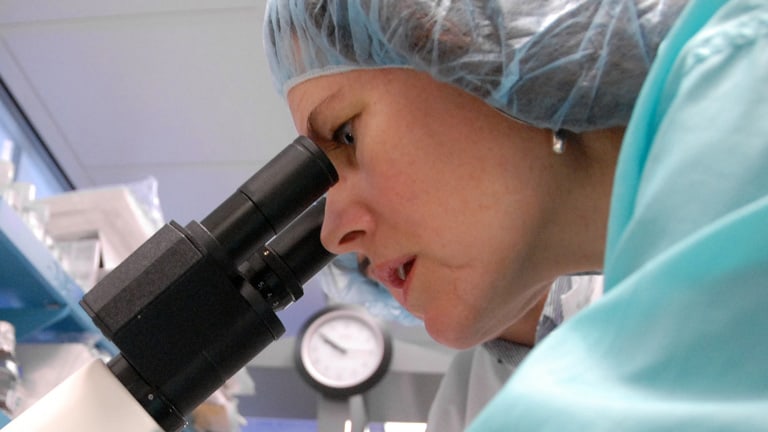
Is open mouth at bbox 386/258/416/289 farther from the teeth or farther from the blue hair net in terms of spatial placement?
the blue hair net

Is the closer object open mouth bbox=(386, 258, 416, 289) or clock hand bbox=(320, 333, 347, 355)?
open mouth bbox=(386, 258, 416, 289)

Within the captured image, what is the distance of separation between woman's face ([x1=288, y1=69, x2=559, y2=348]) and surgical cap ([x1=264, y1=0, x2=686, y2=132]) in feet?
0.14

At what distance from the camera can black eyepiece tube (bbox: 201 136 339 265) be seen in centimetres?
78

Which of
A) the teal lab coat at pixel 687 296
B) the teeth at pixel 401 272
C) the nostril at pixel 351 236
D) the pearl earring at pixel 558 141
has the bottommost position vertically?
the teeth at pixel 401 272

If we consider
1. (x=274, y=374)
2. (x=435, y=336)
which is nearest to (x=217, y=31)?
(x=274, y=374)

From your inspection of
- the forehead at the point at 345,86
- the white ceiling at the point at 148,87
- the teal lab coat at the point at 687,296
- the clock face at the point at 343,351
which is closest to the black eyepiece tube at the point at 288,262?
the forehead at the point at 345,86

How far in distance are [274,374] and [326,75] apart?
1.23 metres

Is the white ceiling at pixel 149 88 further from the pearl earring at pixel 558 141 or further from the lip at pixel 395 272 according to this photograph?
the pearl earring at pixel 558 141

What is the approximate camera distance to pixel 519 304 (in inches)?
40.1

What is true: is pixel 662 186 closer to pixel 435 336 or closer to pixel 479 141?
pixel 479 141

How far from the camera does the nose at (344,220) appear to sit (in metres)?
0.93

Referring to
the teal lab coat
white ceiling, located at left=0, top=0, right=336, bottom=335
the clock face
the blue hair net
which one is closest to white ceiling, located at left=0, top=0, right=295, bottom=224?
white ceiling, located at left=0, top=0, right=336, bottom=335

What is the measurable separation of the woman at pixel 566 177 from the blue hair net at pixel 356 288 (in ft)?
1.42

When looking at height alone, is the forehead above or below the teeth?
above
